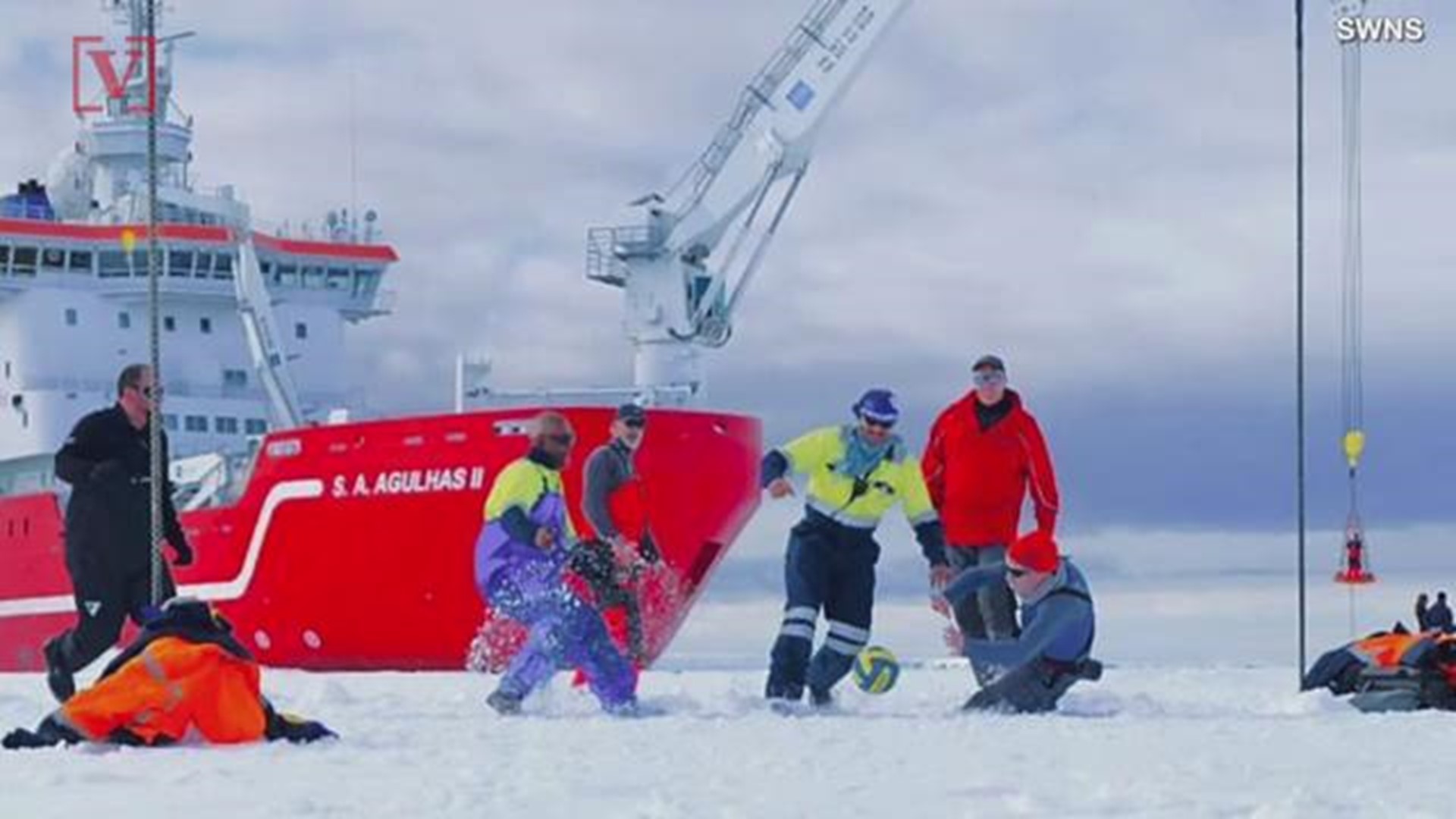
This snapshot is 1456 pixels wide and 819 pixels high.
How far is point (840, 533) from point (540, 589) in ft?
3.64

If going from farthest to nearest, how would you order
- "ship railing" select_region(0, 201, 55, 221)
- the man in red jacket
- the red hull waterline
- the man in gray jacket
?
1. "ship railing" select_region(0, 201, 55, 221)
2. the red hull waterline
3. the man in red jacket
4. the man in gray jacket

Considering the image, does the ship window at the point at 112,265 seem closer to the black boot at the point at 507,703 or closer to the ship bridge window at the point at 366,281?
the ship bridge window at the point at 366,281

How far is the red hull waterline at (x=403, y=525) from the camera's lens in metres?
18.0

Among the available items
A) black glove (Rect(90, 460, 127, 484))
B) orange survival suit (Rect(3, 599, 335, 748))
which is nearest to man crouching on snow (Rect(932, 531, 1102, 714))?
Result: orange survival suit (Rect(3, 599, 335, 748))

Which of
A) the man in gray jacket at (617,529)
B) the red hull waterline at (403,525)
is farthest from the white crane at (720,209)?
the man in gray jacket at (617,529)

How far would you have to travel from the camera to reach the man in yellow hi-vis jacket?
768 cm

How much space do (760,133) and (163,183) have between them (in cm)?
921

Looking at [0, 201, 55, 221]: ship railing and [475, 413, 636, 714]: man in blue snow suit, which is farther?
[0, 201, 55, 221]: ship railing

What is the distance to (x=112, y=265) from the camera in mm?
24906

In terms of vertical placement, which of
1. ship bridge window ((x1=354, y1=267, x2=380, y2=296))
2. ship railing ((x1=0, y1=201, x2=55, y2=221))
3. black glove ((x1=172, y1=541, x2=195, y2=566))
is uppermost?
ship railing ((x1=0, y1=201, x2=55, y2=221))

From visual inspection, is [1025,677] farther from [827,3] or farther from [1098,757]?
[827,3]

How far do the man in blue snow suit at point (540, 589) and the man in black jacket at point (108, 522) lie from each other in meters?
1.12

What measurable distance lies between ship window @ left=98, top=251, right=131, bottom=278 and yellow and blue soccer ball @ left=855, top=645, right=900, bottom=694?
1857 cm

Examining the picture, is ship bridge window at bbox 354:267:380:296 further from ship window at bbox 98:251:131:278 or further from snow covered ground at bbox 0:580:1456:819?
snow covered ground at bbox 0:580:1456:819
